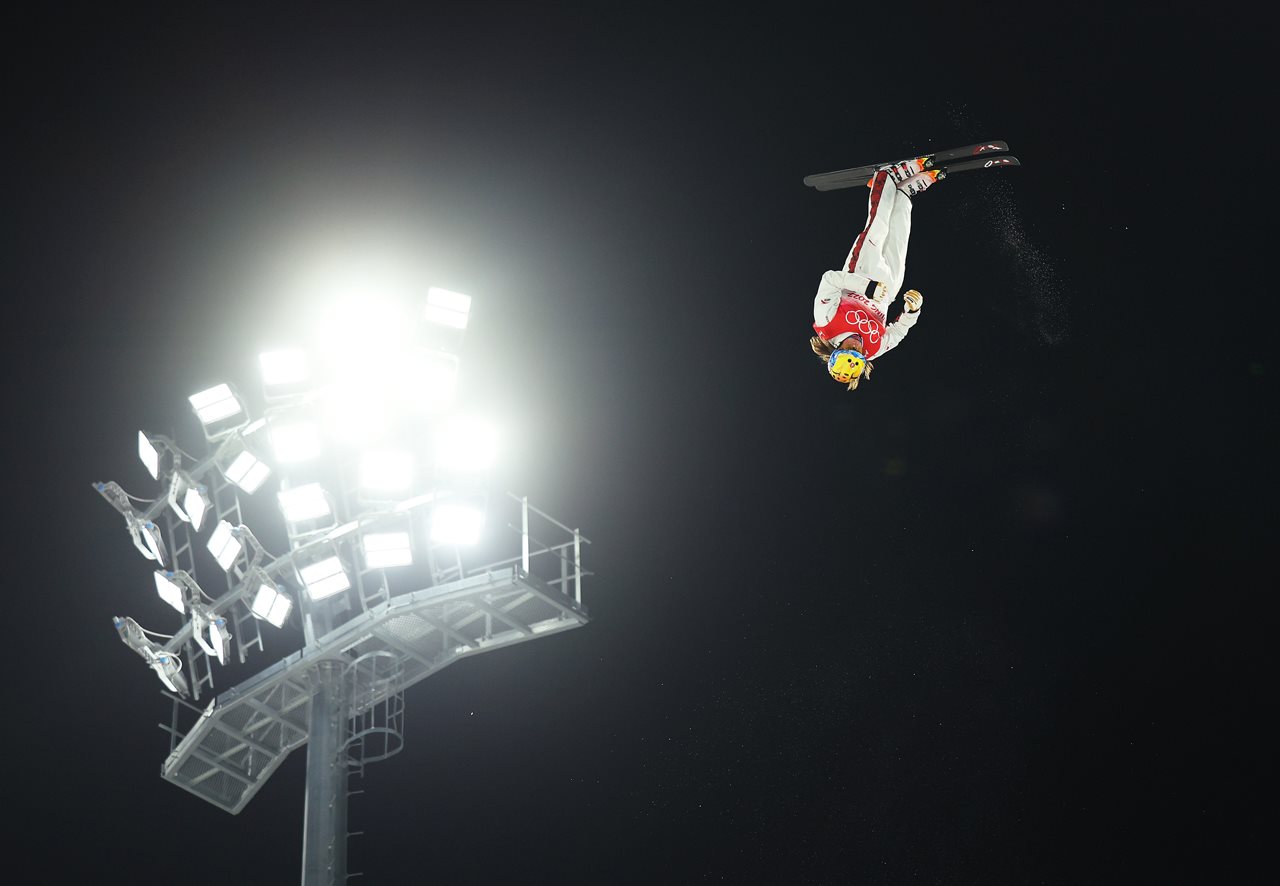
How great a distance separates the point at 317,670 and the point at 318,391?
104 inches

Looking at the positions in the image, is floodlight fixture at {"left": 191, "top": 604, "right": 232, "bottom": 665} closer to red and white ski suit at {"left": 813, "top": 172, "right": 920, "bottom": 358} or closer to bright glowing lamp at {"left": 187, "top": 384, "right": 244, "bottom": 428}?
bright glowing lamp at {"left": 187, "top": 384, "right": 244, "bottom": 428}

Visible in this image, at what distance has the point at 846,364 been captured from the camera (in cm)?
1052

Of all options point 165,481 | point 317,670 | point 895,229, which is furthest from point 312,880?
point 895,229

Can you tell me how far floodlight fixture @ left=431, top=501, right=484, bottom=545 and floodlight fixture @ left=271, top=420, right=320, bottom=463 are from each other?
4.79 ft

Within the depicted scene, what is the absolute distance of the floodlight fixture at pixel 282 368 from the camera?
10844 mm

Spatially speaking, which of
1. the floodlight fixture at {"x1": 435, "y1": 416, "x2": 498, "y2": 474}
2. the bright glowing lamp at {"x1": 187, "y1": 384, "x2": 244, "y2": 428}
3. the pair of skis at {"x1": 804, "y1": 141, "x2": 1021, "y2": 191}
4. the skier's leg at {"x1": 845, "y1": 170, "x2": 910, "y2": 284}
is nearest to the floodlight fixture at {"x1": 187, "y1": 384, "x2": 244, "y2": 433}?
the bright glowing lamp at {"x1": 187, "y1": 384, "x2": 244, "y2": 428}

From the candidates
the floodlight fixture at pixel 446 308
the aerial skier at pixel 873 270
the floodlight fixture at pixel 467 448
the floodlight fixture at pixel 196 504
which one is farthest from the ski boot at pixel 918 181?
the floodlight fixture at pixel 196 504

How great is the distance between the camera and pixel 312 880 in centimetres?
938

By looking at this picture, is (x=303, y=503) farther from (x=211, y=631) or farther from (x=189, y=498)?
(x=211, y=631)

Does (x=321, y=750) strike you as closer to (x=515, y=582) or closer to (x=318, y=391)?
(x=515, y=582)

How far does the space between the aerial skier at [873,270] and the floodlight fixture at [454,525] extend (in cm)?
359

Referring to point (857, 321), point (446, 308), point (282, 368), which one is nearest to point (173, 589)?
point (282, 368)

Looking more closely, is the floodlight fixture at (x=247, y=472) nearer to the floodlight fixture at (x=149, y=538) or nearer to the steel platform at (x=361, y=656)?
the floodlight fixture at (x=149, y=538)

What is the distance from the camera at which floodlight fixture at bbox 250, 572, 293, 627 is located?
9828 millimetres
